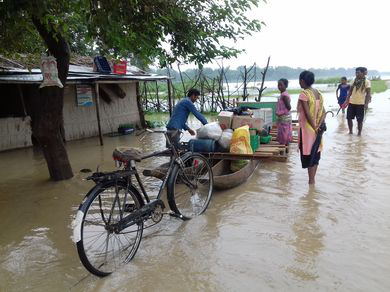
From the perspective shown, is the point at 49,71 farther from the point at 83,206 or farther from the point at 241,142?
the point at 83,206

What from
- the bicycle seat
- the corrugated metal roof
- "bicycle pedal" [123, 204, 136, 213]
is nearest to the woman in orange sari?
the bicycle seat

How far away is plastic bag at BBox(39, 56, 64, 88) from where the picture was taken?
17.6 ft

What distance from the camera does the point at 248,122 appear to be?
20.5 feet

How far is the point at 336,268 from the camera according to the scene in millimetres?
3113

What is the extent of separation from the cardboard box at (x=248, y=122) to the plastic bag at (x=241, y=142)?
54cm

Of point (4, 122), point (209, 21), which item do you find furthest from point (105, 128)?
point (209, 21)

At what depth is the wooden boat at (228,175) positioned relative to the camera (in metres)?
5.13

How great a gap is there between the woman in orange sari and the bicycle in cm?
183

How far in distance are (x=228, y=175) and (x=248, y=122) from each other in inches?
57.8

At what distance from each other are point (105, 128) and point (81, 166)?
5.09 m

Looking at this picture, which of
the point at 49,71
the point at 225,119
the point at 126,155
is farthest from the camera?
the point at 225,119

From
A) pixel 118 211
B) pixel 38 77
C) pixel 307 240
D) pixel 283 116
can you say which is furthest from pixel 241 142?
pixel 38 77

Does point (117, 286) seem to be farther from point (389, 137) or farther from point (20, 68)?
point (389, 137)

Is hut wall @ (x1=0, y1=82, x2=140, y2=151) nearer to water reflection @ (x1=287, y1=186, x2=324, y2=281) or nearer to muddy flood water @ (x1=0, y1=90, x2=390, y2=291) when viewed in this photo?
muddy flood water @ (x1=0, y1=90, x2=390, y2=291)
